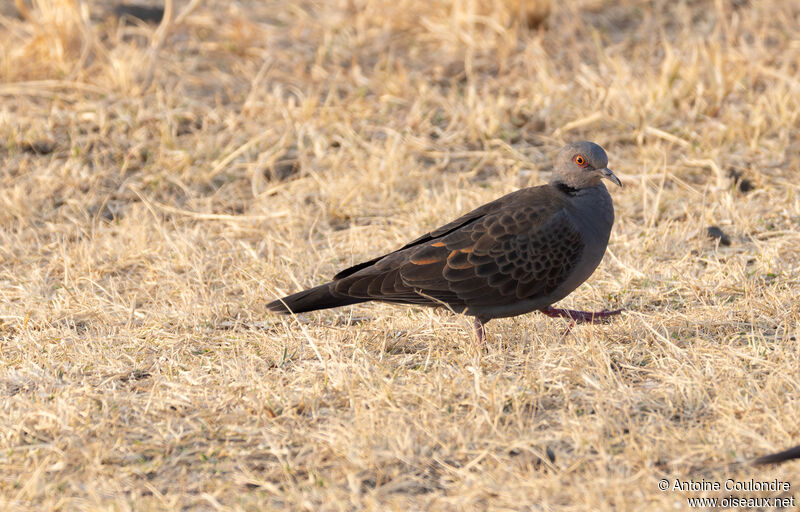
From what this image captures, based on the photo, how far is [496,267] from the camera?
14.2 feet

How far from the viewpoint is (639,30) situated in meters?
8.73

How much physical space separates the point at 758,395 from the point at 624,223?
250 cm

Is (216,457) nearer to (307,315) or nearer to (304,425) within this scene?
(304,425)

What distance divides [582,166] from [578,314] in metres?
0.71

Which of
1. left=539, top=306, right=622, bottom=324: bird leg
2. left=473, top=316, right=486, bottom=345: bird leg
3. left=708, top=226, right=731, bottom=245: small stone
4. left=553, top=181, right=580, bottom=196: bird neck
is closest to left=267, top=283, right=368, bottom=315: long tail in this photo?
left=473, top=316, right=486, bottom=345: bird leg

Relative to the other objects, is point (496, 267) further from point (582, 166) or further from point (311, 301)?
point (311, 301)

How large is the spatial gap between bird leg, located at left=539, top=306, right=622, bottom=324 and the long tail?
3.05 ft

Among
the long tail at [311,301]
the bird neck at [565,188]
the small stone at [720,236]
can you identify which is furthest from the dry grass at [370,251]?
the bird neck at [565,188]

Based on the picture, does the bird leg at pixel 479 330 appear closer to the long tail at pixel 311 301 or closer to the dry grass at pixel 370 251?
the dry grass at pixel 370 251

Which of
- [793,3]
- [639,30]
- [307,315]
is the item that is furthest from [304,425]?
[793,3]

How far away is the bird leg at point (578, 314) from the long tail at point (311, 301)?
930mm

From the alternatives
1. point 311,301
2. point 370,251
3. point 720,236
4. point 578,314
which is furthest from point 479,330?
point 720,236

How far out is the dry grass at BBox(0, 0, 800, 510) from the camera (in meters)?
3.41

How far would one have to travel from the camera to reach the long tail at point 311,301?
4406 mm
